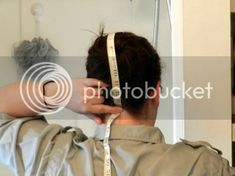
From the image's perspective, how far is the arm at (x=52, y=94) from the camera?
2.36ft

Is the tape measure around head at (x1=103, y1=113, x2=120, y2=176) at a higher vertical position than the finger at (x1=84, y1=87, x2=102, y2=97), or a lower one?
lower

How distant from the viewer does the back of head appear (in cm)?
68

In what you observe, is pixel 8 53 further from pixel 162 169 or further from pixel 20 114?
pixel 162 169

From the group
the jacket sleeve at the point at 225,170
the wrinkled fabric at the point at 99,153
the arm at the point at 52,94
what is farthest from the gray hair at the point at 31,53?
the jacket sleeve at the point at 225,170

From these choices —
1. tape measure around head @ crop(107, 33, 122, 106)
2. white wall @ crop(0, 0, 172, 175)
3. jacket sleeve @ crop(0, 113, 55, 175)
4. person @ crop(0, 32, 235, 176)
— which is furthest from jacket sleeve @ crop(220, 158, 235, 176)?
white wall @ crop(0, 0, 172, 175)

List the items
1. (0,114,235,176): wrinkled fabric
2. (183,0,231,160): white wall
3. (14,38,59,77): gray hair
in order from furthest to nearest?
(14,38,59,77): gray hair < (183,0,231,160): white wall < (0,114,235,176): wrinkled fabric

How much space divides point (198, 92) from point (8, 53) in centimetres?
85

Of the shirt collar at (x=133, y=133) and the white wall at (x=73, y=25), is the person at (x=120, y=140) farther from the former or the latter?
the white wall at (x=73, y=25)

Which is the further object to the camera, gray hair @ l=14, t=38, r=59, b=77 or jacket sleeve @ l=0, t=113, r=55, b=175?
gray hair @ l=14, t=38, r=59, b=77

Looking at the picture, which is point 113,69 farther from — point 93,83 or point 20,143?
point 20,143

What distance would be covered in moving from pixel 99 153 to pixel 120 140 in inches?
2.0

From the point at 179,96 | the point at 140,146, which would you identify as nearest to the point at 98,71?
the point at 140,146

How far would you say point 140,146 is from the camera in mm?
702

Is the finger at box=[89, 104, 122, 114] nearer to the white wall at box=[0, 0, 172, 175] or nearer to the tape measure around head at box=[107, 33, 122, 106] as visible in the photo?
the tape measure around head at box=[107, 33, 122, 106]
